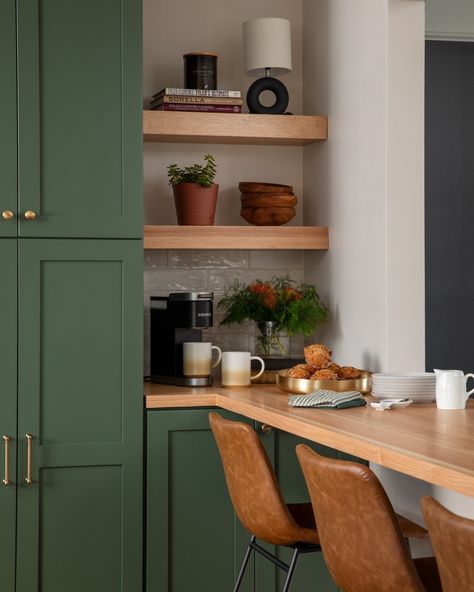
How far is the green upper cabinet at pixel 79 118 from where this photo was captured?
337cm

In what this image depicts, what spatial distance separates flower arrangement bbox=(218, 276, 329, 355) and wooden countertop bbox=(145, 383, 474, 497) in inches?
15.3

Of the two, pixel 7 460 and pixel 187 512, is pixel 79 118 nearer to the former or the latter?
pixel 7 460

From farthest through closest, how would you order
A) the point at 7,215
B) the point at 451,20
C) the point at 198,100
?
the point at 451,20, the point at 198,100, the point at 7,215

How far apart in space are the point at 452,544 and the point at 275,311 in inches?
84.7

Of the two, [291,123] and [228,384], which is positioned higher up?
[291,123]

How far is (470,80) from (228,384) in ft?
5.91

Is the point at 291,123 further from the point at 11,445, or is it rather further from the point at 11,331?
the point at 11,445

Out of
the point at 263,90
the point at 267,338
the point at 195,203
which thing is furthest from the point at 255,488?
the point at 263,90

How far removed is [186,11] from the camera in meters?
4.10

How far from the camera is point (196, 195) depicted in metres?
3.83

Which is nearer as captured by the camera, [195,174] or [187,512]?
[187,512]

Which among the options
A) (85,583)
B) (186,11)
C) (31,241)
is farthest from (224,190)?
(85,583)

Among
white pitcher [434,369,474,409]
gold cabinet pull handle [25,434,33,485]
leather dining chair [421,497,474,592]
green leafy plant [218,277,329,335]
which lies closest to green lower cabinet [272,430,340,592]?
green leafy plant [218,277,329,335]

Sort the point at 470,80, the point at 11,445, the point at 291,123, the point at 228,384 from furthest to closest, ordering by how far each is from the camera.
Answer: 1. the point at 470,80
2. the point at 291,123
3. the point at 228,384
4. the point at 11,445
